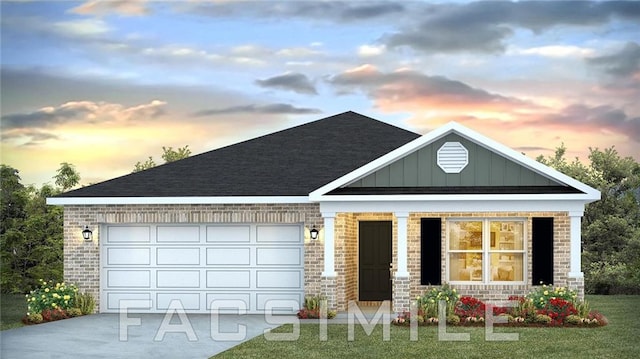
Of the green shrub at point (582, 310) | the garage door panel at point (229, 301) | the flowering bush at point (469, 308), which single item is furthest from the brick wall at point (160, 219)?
the green shrub at point (582, 310)

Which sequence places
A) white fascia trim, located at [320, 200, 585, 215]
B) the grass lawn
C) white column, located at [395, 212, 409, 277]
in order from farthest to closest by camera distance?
white column, located at [395, 212, 409, 277], white fascia trim, located at [320, 200, 585, 215], the grass lawn

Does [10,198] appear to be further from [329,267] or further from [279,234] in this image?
[329,267]

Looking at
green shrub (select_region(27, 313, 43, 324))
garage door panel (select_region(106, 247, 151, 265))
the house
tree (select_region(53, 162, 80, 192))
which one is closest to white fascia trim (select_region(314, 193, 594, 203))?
the house

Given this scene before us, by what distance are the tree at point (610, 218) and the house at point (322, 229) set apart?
13.1 meters

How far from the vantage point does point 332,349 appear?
1544 centimetres

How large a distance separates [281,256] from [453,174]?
4.61 m

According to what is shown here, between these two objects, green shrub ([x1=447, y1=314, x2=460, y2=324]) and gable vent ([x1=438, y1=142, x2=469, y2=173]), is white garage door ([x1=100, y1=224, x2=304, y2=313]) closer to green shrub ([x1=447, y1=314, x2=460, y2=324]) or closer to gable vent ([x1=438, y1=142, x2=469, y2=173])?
gable vent ([x1=438, y1=142, x2=469, y2=173])

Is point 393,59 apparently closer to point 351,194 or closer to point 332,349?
point 351,194

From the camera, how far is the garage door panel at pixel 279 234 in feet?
72.1

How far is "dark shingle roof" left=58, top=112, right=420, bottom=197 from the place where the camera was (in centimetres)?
2211

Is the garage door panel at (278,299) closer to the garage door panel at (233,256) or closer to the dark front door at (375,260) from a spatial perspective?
the garage door panel at (233,256)

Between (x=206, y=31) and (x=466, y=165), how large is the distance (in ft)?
35.5

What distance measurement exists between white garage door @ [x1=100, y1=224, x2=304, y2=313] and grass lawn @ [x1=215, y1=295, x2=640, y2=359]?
130 inches

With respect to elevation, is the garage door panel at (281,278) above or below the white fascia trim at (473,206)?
below
